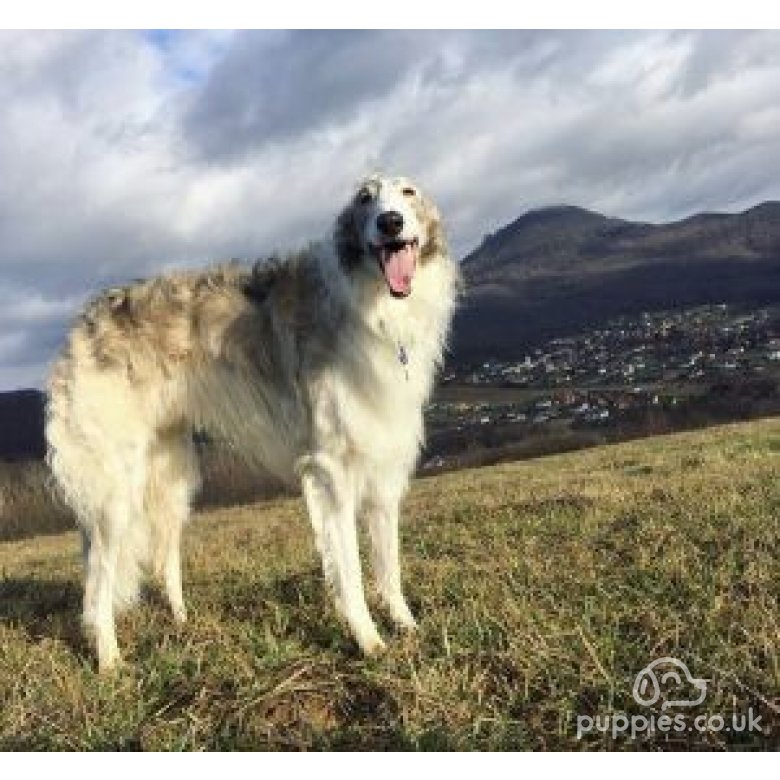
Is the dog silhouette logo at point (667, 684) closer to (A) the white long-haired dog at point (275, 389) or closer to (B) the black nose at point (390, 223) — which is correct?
(A) the white long-haired dog at point (275, 389)

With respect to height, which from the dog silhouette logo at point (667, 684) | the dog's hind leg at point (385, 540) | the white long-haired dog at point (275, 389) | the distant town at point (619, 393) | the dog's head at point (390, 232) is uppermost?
the dog's head at point (390, 232)

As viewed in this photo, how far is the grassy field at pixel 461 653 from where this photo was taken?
5699mm

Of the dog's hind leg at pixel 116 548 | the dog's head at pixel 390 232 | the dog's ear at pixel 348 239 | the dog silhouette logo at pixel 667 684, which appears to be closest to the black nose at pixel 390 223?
the dog's head at pixel 390 232

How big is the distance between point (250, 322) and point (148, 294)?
2.98 ft

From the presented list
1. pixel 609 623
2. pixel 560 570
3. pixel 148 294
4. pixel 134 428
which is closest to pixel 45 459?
pixel 134 428

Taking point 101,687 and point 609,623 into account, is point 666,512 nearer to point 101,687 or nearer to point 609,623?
point 609,623

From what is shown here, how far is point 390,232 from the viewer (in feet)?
25.5

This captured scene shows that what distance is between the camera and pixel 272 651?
7148mm

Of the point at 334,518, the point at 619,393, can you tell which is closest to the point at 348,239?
the point at 334,518

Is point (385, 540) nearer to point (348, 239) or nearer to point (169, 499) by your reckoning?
point (169, 499)

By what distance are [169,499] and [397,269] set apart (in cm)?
309

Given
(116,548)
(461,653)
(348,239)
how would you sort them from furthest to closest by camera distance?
(116,548) < (348,239) < (461,653)

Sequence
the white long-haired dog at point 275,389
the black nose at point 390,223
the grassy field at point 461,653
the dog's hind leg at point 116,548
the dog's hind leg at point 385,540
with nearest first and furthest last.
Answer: the grassy field at point 461,653 → the black nose at point 390,223 → the white long-haired dog at point 275,389 → the dog's hind leg at point 385,540 → the dog's hind leg at point 116,548

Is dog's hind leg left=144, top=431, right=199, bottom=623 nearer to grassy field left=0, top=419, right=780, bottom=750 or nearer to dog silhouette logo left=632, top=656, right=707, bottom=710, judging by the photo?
grassy field left=0, top=419, right=780, bottom=750
